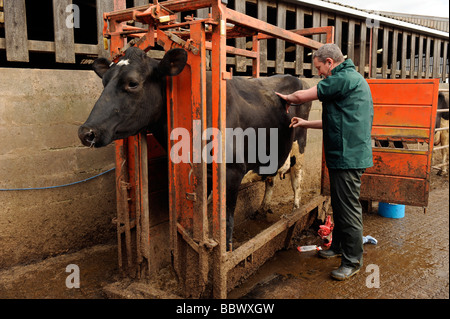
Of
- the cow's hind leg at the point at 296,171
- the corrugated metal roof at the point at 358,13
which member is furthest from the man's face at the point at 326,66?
the corrugated metal roof at the point at 358,13

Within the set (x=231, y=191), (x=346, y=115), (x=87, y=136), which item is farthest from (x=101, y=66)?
(x=346, y=115)

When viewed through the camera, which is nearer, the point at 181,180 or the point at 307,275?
the point at 181,180

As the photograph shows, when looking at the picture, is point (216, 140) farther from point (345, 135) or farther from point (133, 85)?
point (345, 135)

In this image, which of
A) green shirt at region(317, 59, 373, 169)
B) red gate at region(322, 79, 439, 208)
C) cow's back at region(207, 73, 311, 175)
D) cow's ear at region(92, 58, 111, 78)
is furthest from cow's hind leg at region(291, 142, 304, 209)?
cow's ear at region(92, 58, 111, 78)

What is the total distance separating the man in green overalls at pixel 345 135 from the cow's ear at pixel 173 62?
1.23 metres

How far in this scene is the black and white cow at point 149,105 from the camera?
2562 mm

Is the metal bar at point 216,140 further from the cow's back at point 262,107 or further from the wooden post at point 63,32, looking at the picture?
the wooden post at point 63,32

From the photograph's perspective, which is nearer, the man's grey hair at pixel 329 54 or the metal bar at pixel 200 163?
the metal bar at pixel 200 163

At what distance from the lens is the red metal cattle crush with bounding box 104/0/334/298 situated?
2684 mm

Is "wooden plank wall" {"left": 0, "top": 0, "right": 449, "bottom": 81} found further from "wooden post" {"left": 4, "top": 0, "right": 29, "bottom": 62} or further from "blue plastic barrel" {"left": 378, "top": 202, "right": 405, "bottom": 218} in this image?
"blue plastic barrel" {"left": 378, "top": 202, "right": 405, "bottom": 218}

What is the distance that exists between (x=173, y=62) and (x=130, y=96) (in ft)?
1.29

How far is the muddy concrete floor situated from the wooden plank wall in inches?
80.1

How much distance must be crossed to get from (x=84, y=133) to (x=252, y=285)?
1.95m

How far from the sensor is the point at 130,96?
269cm
